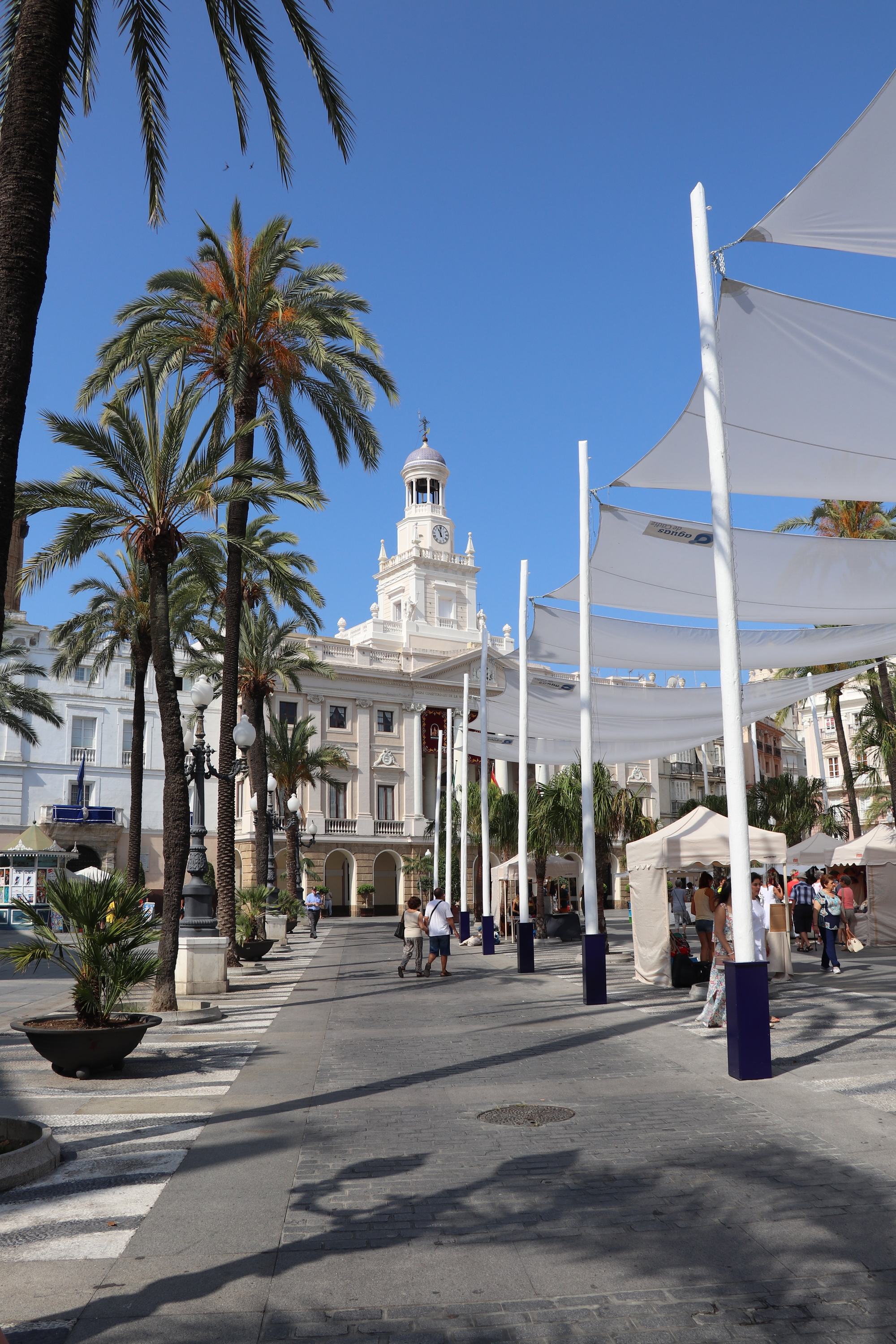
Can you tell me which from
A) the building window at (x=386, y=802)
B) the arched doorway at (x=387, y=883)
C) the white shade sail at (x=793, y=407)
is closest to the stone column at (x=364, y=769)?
the building window at (x=386, y=802)

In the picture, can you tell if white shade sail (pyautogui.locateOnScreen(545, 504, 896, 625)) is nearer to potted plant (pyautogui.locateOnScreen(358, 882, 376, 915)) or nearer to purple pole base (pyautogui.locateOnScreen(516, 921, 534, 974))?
purple pole base (pyautogui.locateOnScreen(516, 921, 534, 974))

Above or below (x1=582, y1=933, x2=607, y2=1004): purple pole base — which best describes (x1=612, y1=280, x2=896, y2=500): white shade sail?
above

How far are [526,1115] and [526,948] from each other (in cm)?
1232

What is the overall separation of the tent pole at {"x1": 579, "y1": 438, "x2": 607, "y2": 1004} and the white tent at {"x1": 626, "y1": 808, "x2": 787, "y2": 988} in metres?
2.53

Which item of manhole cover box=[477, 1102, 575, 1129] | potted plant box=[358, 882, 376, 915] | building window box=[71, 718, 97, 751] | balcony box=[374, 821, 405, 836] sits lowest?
potted plant box=[358, 882, 376, 915]

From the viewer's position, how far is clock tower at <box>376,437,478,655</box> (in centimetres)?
7469

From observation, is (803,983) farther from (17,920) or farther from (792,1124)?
(17,920)

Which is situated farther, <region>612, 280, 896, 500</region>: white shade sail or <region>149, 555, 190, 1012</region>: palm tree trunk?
<region>149, 555, 190, 1012</region>: palm tree trunk

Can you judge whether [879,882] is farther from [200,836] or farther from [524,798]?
[200,836]

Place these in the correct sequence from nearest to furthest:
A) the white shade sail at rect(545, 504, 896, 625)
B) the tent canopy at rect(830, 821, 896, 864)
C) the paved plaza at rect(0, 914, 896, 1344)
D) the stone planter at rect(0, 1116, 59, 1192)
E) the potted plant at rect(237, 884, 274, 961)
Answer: the paved plaza at rect(0, 914, 896, 1344) → the stone planter at rect(0, 1116, 59, 1192) → the white shade sail at rect(545, 504, 896, 625) → the potted plant at rect(237, 884, 274, 961) → the tent canopy at rect(830, 821, 896, 864)

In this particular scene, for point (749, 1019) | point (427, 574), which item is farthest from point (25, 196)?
point (427, 574)

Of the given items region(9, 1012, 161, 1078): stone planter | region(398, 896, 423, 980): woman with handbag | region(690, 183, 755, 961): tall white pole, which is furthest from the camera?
region(398, 896, 423, 980): woman with handbag

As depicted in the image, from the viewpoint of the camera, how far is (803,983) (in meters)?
17.9

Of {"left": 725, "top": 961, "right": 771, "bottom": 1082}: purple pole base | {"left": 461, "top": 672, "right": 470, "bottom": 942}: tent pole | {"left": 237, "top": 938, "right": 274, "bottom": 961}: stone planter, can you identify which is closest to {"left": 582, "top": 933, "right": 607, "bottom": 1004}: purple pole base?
{"left": 725, "top": 961, "right": 771, "bottom": 1082}: purple pole base
